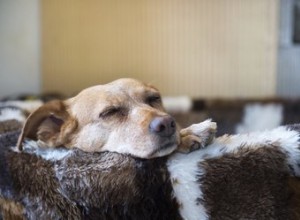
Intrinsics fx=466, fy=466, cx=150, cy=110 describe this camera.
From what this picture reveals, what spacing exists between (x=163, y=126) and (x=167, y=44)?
1.92m

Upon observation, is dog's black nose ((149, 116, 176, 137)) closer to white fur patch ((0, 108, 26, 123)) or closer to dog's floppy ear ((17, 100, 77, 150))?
dog's floppy ear ((17, 100, 77, 150))

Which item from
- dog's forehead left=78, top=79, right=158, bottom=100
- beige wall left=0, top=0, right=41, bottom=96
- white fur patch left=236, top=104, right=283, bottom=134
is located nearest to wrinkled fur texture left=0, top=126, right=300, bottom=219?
dog's forehead left=78, top=79, right=158, bottom=100

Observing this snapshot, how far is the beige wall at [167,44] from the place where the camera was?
9.35 ft

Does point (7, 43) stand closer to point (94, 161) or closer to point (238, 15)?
point (238, 15)

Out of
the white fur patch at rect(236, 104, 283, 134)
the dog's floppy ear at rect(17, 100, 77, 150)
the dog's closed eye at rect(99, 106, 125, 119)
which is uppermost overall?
the dog's closed eye at rect(99, 106, 125, 119)

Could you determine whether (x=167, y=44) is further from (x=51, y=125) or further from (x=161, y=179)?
(x=161, y=179)

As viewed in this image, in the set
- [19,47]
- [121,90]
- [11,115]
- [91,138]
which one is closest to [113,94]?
[121,90]

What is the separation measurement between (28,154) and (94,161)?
0.52ft

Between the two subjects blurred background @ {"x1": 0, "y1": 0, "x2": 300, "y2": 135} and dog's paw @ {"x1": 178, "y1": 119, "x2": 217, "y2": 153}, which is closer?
dog's paw @ {"x1": 178, "y1": 119, "x2": 217, "y2": 153}

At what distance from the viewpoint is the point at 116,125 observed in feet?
3.95

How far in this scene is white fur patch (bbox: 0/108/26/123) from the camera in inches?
68.6

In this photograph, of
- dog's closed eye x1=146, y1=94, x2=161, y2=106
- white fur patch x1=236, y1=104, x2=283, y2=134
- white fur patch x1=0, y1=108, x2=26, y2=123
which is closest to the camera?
dog's closed eye x1=146, y1=94, x2=161, y2=106

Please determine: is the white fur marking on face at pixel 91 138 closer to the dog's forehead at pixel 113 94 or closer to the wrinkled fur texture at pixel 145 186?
the dog's forehead at pixel 113 94

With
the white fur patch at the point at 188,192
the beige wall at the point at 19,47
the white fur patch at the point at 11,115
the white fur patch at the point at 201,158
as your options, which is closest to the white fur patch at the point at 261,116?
the white fur patch at the point at 11,115
